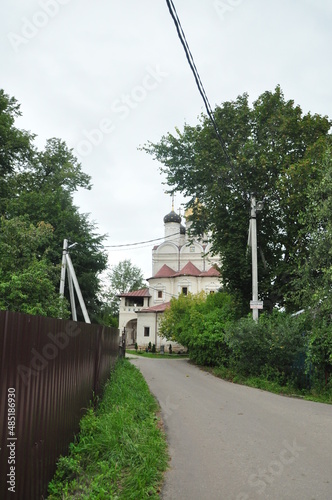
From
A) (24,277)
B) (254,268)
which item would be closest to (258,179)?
(254,268)

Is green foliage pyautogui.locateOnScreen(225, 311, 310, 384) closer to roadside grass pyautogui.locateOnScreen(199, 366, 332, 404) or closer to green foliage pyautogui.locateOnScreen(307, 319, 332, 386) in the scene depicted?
roadside grass pyautogui.locateOnScreen(199, 366, 332, 404)

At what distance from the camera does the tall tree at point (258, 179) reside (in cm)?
1828

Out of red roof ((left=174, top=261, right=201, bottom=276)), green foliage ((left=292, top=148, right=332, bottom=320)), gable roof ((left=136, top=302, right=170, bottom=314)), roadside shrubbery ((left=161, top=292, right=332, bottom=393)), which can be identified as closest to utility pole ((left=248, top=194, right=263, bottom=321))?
roadside shrubbery ((left=161, top=292, right=332, bottom=393))

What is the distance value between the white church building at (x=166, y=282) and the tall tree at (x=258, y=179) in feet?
80.1

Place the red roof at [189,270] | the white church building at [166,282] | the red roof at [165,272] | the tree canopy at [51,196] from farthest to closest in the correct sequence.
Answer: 1. the red roof at [165,272]
2. the red roof at [189,270]
3. the white church building at [166,282]
4. the tree canopy at [51,196]

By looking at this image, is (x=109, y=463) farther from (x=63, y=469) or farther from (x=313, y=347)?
(x=313, y=347)

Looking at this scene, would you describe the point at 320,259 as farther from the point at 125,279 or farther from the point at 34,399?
the point at 125,279

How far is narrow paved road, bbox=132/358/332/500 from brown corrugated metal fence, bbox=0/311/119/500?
1388 mm

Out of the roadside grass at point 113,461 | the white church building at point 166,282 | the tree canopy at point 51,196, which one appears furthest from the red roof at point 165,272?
the roadside grass at point 113,461

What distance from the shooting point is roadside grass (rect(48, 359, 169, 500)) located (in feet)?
13.6

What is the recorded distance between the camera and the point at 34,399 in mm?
3686

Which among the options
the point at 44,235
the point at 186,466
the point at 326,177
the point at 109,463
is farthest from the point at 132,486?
the point at 44,235

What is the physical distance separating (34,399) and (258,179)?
16.5 metres

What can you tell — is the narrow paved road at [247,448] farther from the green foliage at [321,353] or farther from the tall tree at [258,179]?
the tall tree at [258,179]
